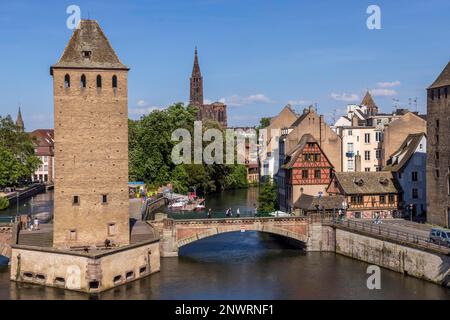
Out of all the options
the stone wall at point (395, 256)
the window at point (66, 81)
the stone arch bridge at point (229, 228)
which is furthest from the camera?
the stone arch bridge at point (229, 228)

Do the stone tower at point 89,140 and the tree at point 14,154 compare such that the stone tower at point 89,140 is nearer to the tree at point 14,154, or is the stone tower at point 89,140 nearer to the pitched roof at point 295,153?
the pitched roof at point 295,153

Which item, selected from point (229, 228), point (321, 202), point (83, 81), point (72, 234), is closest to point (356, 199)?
point (321, 202)

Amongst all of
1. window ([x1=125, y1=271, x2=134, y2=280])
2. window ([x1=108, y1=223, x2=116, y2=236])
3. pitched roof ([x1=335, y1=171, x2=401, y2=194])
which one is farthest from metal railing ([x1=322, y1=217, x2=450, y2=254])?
window ([x1=108, y1=223, x2=116, y2=236])

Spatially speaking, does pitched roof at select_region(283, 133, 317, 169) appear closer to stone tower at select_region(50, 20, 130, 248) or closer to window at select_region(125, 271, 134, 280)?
stone tower at select_region(50, 20, 130, 248)

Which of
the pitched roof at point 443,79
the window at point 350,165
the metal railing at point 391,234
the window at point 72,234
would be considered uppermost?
the pitched roof at point 443,79

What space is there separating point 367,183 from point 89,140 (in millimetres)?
32327

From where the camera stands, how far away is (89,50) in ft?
166

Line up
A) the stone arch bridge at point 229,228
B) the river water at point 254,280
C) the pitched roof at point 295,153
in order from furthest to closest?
the pitched roof at point 295,153
the stone arch bridge at point 229,228
the river water at point 254,280

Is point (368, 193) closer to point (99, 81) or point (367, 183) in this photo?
point (367, 183)

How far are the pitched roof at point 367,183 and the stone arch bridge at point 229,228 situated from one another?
872cm

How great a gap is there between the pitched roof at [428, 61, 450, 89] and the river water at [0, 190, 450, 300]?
61.4ft

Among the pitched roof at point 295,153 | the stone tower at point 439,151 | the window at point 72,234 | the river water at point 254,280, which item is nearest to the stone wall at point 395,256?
the river water at point 254,280

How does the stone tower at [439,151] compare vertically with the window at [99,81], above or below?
→ below

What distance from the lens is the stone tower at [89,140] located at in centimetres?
5012
